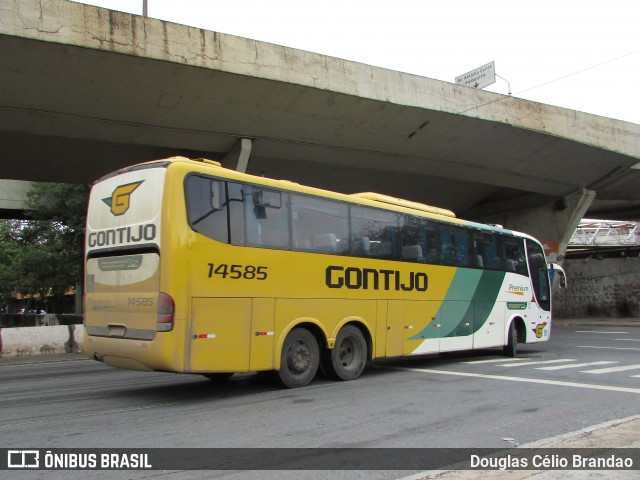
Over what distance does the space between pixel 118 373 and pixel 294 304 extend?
5.33 meters

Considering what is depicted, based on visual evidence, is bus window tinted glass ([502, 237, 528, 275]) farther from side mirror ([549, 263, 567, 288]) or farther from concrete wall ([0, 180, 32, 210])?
concrete wall ([0, 180, 32, 210])

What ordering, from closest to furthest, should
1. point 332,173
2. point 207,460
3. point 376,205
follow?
point 207,460, point 376,205, point 332,173

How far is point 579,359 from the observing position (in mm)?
12836

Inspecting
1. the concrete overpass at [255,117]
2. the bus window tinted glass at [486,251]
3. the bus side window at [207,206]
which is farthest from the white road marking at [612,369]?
the concrete overpass at [255,117]

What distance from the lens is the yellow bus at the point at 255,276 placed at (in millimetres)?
7348

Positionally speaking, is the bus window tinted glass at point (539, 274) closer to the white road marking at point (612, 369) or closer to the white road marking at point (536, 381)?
the white road marking at point (612, 369)

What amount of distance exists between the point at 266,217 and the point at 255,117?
936cm

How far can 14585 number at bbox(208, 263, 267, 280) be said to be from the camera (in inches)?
301

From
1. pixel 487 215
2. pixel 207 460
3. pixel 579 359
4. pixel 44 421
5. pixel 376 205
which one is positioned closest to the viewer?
pixel 207 460

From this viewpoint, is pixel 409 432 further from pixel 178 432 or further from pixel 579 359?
pixel 579 359

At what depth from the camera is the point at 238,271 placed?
26.0ft

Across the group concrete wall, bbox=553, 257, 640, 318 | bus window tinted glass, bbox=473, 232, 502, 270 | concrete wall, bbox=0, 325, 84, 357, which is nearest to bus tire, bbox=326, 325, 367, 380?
A: bus window tinted glass, bbox=473, 232, 502, 270

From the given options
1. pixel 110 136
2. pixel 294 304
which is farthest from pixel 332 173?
pixel 294 304

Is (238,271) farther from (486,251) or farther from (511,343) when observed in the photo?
(511,343)
